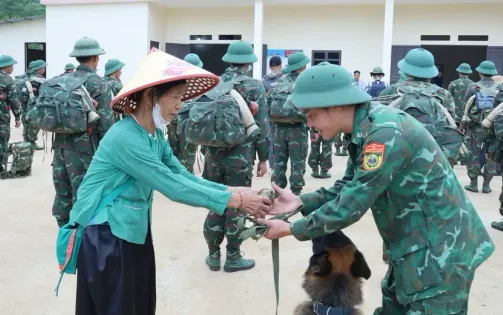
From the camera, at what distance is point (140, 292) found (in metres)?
2.52

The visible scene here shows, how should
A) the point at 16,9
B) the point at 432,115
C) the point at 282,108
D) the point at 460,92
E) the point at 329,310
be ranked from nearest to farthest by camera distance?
the point at 329,310 → the point at 432,115 → the point at 282,108 → the point at 460,92 → the point at 16,9

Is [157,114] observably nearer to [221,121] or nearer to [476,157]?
[221,121]

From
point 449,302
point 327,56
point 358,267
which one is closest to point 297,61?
point 358,267

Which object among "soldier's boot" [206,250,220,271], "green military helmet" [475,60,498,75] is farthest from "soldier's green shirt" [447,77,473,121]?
"soldier's boot" [206,250,220,271]

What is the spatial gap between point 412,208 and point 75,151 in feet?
12.2

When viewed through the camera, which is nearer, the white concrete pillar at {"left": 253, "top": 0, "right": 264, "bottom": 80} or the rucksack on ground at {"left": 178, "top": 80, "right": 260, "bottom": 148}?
the rucksack on ground at {"left": 178, "top": 80, "right": 260, "bottom": 148}

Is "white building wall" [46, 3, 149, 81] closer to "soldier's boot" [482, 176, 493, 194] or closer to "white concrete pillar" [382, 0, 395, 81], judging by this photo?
"white concrete pillar" [382, 0, 395, 81]

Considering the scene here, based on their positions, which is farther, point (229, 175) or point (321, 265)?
point (229, 175)

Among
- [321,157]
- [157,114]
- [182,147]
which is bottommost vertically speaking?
[321,157]

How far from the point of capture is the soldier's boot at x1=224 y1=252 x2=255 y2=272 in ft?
15.2

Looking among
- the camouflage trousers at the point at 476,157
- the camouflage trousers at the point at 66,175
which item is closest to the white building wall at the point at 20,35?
the camouflage trousers at the point at 66,175

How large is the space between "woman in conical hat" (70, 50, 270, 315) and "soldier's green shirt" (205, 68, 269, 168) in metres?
2.03

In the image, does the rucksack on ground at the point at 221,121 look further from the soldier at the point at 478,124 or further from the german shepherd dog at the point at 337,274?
the soldier at the point at 478,124

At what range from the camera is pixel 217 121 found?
4371 millimetres
